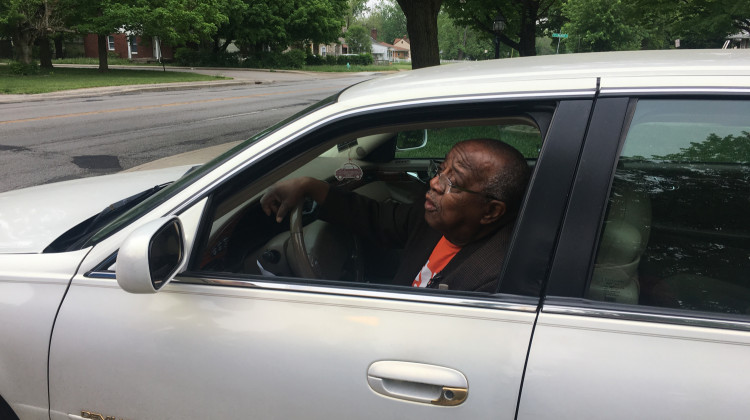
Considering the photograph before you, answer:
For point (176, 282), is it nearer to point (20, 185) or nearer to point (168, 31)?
point (20, 185)

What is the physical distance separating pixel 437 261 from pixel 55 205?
1.62 m

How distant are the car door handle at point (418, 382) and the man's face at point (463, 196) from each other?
1.83 ft

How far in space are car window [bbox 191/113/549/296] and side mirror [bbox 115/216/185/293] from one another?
12cm

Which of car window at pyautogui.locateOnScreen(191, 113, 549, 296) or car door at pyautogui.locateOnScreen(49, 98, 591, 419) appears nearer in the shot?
car door at pyautogui.locateOnScreen(49, 98, 591, 419)

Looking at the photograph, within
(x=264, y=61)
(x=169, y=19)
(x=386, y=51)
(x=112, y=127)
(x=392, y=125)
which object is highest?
(x=386, y=51)

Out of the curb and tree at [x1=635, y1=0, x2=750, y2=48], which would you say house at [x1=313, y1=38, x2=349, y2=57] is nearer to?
the curb

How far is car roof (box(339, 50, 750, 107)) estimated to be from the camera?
4.72 feet

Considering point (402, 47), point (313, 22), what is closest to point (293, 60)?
point (313, 22)

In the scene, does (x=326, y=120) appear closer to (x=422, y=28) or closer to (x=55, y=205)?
(x=55, y=205)

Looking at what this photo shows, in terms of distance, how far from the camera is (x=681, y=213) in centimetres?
158

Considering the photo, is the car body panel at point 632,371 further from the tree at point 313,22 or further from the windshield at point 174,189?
the tree at point 313,22

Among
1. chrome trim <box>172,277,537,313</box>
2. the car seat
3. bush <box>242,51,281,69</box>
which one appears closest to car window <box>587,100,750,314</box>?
the car seat

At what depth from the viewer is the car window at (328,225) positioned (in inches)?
72.7

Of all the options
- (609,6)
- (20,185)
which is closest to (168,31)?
(20,185)
